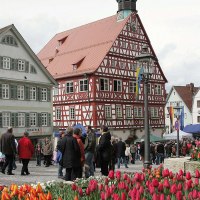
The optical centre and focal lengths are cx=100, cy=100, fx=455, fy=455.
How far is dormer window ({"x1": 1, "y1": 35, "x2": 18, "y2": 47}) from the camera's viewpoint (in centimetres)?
3631

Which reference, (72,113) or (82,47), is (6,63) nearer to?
(72,113)

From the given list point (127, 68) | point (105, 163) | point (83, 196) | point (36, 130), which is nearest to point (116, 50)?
point (127, 68)

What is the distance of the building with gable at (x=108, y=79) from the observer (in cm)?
4450

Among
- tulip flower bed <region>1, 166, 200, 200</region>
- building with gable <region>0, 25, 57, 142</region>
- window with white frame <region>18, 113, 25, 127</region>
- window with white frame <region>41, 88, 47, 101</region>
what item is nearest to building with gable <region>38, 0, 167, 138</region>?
building with gable <region>0, 25, 57, 142</region>

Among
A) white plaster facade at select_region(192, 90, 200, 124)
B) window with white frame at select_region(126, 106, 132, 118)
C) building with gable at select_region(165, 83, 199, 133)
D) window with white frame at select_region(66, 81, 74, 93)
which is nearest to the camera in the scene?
window with white frame at select_region(66, 81, 74, 93)

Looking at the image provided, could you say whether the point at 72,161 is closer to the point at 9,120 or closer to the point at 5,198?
the point at 5,198

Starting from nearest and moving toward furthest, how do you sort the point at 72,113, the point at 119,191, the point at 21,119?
the point at 119,191 < the point at 21,119 < the point at 72,113

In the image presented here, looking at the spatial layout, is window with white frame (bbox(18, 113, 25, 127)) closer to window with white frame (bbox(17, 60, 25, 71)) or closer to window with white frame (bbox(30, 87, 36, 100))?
window with white frame (bbox(30, 87, 36, 100))

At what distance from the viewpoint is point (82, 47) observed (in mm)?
49844

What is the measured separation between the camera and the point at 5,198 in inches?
201

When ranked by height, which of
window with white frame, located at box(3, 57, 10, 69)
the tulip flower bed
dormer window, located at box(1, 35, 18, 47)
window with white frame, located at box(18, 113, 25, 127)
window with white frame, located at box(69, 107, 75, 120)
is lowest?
the tulip flower bed

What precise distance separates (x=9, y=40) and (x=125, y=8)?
1719cm

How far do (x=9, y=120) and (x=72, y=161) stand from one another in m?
27.4

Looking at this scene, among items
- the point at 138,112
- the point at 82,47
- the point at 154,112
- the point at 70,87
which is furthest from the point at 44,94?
the point at 154,112
